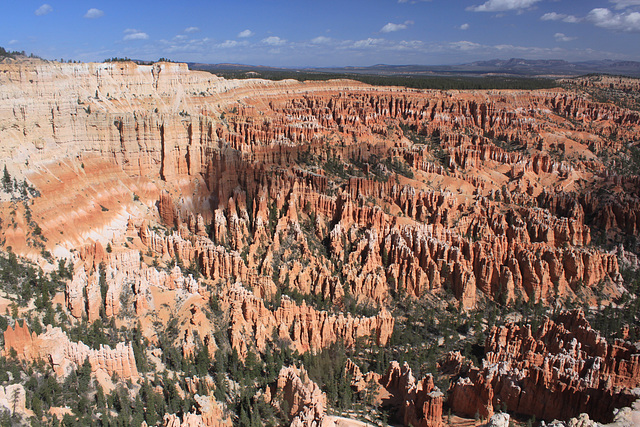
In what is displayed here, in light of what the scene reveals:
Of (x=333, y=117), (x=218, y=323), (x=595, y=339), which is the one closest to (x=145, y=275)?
(x=218, y=323)

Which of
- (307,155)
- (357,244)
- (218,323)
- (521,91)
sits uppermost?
(521,91)

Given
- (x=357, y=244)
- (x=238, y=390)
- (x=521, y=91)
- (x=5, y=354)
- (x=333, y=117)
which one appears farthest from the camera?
(x=521, y=91)

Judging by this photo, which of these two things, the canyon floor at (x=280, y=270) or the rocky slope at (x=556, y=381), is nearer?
the rocky slope at (x=556, y=381)

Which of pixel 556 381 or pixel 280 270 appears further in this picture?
pixel 280 270

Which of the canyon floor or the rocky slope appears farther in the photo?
the canyon floor

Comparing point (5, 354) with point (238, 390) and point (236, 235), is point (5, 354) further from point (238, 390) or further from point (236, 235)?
point (236, 235)

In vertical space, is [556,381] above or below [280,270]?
below

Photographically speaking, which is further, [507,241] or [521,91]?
[521,91]

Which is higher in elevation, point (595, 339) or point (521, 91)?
point (521, 91)
